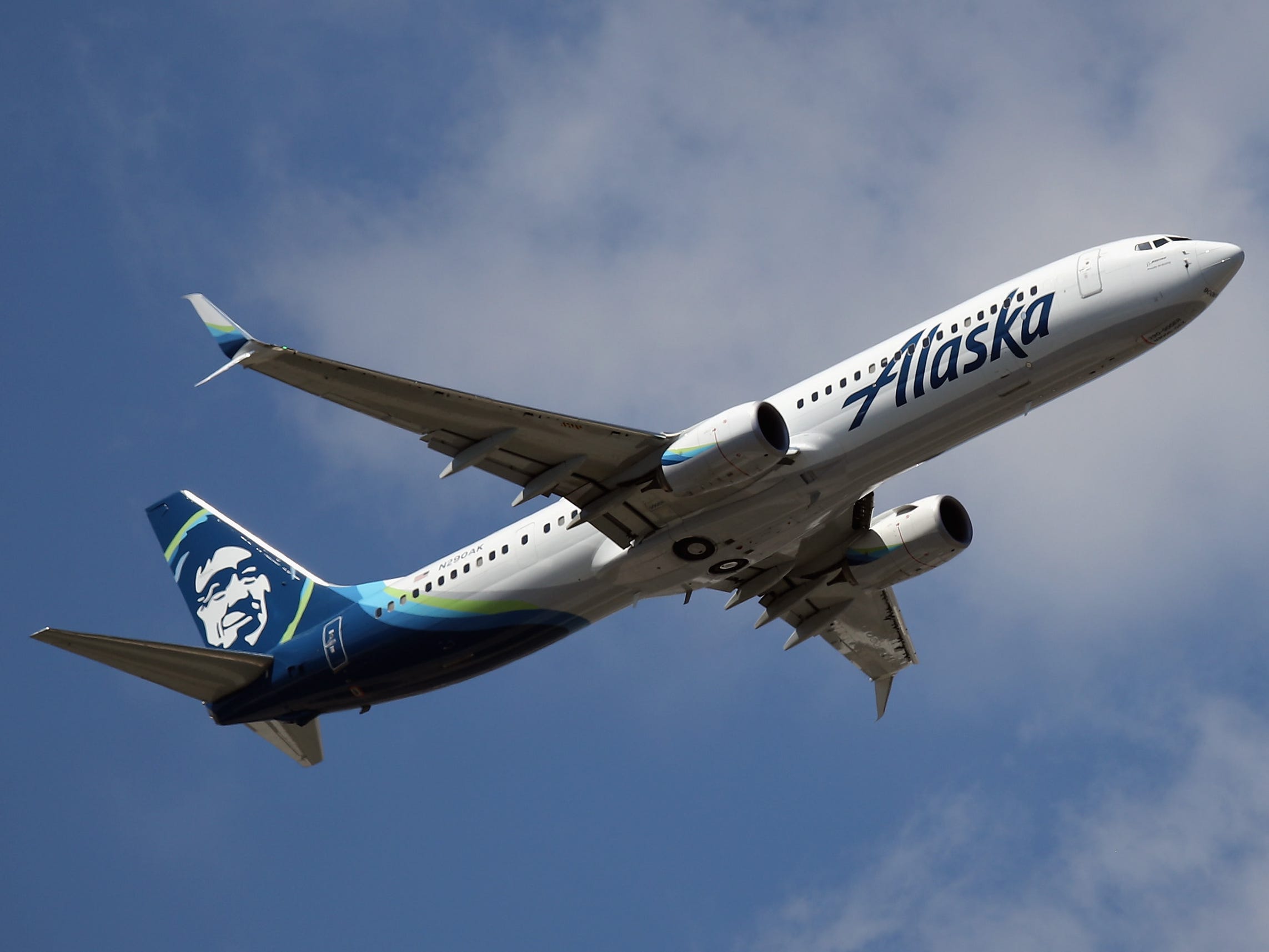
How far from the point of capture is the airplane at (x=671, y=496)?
3475 cm

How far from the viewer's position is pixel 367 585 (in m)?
42.0

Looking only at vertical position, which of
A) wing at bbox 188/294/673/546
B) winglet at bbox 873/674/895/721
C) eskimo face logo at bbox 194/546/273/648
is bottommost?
winglet at bbox 873/674/895/721

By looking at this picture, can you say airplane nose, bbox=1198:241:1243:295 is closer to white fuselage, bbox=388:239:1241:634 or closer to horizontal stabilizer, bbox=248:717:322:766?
white fuselage, bbox=388:239:1241:634

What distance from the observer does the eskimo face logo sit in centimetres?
4416

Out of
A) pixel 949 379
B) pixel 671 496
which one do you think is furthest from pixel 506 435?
pixel 949 379

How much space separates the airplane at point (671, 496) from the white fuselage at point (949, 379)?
52 millimetres

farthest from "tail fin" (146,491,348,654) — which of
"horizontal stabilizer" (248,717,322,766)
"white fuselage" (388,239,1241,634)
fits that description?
"white fuselage" (388,239,1241,634)

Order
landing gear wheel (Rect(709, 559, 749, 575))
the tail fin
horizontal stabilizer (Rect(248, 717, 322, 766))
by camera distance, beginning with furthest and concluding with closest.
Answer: horizontal stabilizer (Rect(248, 717, 322, 766)) < the tail fin < landing gear wheel (Rect(709, 559, 749, 575))

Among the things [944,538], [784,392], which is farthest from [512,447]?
[944,538]

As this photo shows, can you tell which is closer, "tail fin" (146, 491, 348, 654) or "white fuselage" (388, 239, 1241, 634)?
"white fuselage" (388, 239, 1241, 634)

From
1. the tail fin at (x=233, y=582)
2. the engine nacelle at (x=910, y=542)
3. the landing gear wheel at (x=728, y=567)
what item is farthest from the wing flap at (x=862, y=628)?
the tail fin at (x=233, y=582)

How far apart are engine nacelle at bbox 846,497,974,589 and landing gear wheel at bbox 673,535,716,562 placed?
6793 millimetres

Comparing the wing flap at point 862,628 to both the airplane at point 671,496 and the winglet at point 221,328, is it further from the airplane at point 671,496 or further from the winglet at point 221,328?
the winglet at point 221,328

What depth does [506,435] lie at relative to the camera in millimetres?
34969
